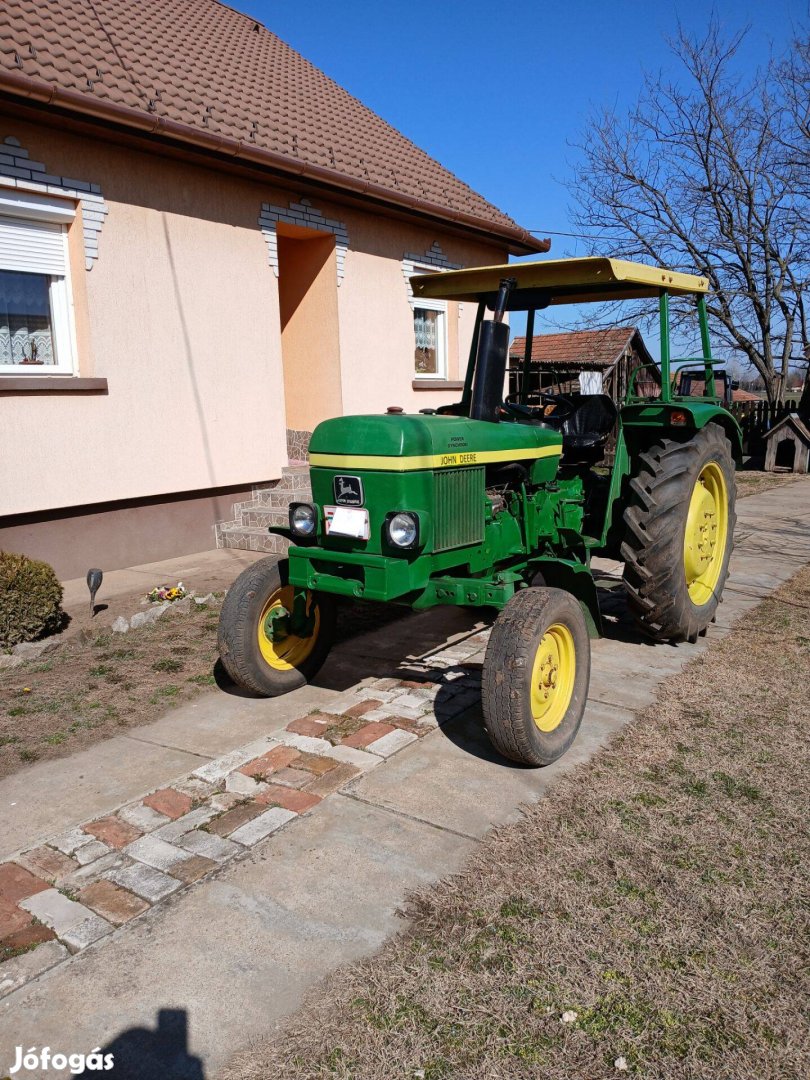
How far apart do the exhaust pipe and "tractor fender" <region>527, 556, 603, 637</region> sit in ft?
2.67

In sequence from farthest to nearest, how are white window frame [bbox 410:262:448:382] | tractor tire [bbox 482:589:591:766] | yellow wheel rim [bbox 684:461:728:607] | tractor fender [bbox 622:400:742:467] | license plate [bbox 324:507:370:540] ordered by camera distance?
white window frame [bbox 410:262:448:382] → yellow wheel rim [bbox 684:461:728:607] → tractor fender [bbox 622:400:742:467] → license plate [bbox 324:507:370:540] → tractor tire [bbox 482:589:591:766]

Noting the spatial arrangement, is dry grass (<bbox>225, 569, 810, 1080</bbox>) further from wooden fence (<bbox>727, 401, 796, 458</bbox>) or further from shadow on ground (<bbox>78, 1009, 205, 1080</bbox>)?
wooden fence (<bbox>727, 401, 796, 458</bbox>)

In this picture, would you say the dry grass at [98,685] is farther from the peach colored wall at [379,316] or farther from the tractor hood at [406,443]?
the peach colored wall at [379,316]

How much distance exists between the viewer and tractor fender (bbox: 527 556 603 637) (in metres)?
4.21

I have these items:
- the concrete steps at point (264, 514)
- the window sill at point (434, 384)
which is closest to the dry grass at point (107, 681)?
the concrete steps at point (264, 514)

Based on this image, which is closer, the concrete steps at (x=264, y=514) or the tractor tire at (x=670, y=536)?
the tractor tire at (x=670, y=536)

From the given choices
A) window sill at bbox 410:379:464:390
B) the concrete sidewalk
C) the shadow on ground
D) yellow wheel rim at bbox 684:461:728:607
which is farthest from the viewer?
window sill at bbox 410:379:464:390

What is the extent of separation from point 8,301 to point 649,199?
1586cm

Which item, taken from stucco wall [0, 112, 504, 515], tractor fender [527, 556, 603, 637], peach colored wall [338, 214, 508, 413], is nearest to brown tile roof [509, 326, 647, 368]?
peach colored wall [338, 214, 508, 413]

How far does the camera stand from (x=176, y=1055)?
2133mm

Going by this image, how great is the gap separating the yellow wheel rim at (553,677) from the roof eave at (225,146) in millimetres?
5569

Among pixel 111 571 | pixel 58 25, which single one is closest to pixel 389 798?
pixel 111 571

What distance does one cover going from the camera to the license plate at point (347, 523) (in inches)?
150

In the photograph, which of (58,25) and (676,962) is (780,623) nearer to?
(676,962)
